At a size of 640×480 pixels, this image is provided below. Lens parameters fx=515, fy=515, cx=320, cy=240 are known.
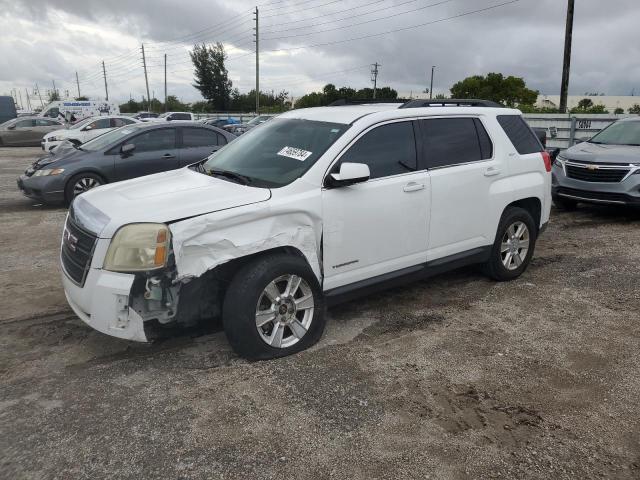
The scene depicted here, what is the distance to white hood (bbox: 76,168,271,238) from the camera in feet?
10.8

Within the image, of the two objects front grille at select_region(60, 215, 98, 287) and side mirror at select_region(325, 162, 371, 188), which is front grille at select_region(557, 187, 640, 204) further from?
front grille at select_region(60, 215, 98, 287)

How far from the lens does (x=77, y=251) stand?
139 inches

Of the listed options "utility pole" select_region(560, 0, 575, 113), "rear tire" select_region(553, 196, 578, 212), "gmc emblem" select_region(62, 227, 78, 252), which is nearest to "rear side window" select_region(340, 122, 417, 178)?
"gmc emblem" select_region(62, 227, 78, 252)

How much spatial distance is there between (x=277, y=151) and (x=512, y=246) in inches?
106

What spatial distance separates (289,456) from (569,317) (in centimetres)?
298

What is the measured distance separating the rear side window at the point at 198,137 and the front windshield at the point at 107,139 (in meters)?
0.94

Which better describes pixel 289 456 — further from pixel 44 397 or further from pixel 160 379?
pixel 44 397

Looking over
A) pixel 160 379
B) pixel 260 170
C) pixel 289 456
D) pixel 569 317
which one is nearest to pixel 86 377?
pixel 160 379

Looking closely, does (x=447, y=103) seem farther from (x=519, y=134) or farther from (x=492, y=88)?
(x=492, y=88)

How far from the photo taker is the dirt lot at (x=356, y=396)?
8.77 feet

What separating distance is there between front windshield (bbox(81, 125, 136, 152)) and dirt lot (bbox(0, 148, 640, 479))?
5.00m

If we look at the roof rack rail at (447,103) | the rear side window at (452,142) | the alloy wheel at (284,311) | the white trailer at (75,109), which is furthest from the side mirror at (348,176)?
the white trailer at (75,109)

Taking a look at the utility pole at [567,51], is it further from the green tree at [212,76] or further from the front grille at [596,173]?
the green tree at [212,76]

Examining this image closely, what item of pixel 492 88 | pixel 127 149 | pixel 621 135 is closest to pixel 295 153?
pixel 127 149
